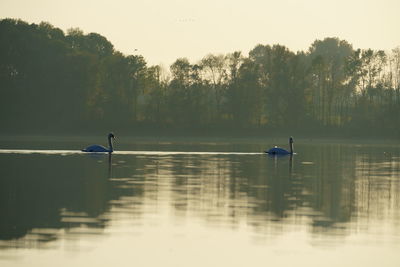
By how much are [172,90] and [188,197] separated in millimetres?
112206

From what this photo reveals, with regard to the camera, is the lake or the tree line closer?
the lake

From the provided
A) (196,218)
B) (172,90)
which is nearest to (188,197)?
(196,218)

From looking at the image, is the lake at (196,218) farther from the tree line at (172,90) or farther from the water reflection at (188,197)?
the tree line at (172,90)

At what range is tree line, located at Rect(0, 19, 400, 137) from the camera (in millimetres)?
143500

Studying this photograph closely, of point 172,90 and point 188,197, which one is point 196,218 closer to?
point 188,197

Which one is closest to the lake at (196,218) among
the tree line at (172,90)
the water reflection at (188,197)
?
the water reflection at (188,197)

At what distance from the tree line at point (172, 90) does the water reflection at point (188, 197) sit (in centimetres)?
8510

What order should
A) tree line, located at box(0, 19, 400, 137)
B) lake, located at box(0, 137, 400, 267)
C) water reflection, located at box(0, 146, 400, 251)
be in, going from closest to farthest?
lake, located at box(0, 137, 400, 267), water reflection, located at box(0, 146, 400, 251), tree line, located at box(0, 19, 400, 137)

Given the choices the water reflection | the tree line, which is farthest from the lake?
the tree line

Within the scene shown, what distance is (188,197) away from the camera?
A: 3531 cm

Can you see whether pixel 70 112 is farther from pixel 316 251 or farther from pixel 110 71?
pixel 316 251

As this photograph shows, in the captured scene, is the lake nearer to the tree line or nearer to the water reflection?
the water reflection

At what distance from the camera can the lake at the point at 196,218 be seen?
22453 mm

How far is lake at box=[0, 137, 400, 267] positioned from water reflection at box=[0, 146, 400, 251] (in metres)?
0.04
